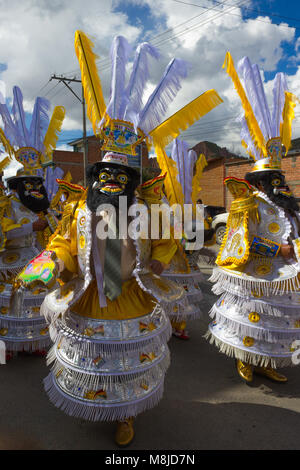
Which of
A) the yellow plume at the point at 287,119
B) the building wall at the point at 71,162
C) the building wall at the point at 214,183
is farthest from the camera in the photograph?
the building wall at the point at 71,162

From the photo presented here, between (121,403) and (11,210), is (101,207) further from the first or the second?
(11,210)

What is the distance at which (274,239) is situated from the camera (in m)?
2.85

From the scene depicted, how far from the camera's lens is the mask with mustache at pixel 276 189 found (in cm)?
289

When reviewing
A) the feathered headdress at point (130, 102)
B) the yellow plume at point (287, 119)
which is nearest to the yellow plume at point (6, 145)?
the feathered headdress at point (130, 102)

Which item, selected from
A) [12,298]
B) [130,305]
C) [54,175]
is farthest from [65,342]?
[54,175]

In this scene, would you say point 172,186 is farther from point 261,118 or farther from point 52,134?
point 52,134

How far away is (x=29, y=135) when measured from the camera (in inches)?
148

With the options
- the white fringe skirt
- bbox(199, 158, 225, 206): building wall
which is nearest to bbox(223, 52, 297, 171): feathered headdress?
the white fringe skirt

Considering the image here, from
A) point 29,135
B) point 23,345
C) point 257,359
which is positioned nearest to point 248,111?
point 257,359

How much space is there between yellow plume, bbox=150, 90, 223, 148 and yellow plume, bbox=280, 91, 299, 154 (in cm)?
118

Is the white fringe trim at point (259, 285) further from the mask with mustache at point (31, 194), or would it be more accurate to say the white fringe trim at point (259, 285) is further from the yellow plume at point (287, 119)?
the mask with mustache at point (31, 194)

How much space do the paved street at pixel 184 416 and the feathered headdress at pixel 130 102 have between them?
213 centimetres

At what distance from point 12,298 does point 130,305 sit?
1.90m

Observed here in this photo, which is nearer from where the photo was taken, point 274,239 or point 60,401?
point 60,401
